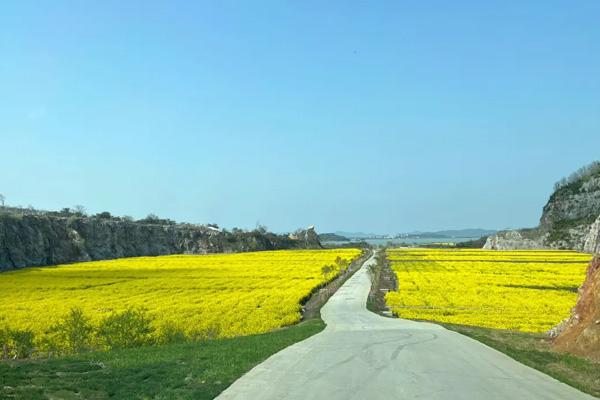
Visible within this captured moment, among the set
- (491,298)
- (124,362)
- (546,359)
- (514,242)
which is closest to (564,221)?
(514,242)

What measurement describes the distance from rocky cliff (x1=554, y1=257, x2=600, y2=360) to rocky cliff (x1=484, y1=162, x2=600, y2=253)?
148083 mm

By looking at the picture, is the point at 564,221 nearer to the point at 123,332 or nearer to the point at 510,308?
the point at 510,308

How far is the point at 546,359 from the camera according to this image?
55.8 ft

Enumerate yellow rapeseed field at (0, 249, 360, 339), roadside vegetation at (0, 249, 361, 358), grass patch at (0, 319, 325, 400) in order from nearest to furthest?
grass patch at (0, 319, 325, 400), roadside vegetation at (0, 249, 361, 358), yellow rapeseed field at (0, 249, 360, 339)

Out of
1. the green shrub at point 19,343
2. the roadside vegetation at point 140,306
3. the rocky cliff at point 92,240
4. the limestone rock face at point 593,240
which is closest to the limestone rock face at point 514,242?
the limestone rock face at point 593,240

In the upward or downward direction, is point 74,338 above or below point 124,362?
below

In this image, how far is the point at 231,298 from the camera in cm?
Answer: 4519

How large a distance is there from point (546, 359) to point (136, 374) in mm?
11630

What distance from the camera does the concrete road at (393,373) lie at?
11.2m

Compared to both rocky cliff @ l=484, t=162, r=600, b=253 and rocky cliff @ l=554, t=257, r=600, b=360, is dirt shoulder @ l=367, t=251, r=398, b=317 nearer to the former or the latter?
rocky cliff @ l=554, t=257, r=600, b=360

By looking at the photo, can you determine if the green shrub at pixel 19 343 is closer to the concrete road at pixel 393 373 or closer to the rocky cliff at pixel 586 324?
the concrete road at pixel 393 373

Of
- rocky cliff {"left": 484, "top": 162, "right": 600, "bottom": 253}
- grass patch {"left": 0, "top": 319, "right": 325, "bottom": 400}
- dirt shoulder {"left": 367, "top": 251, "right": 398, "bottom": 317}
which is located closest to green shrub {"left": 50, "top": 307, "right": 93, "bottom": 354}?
grass patch {"left": 0, "top": 319, "right": 325, "bottom": 400}

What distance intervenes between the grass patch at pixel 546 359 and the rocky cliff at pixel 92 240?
8574 centimetres

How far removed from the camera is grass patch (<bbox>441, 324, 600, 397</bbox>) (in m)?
13.5
